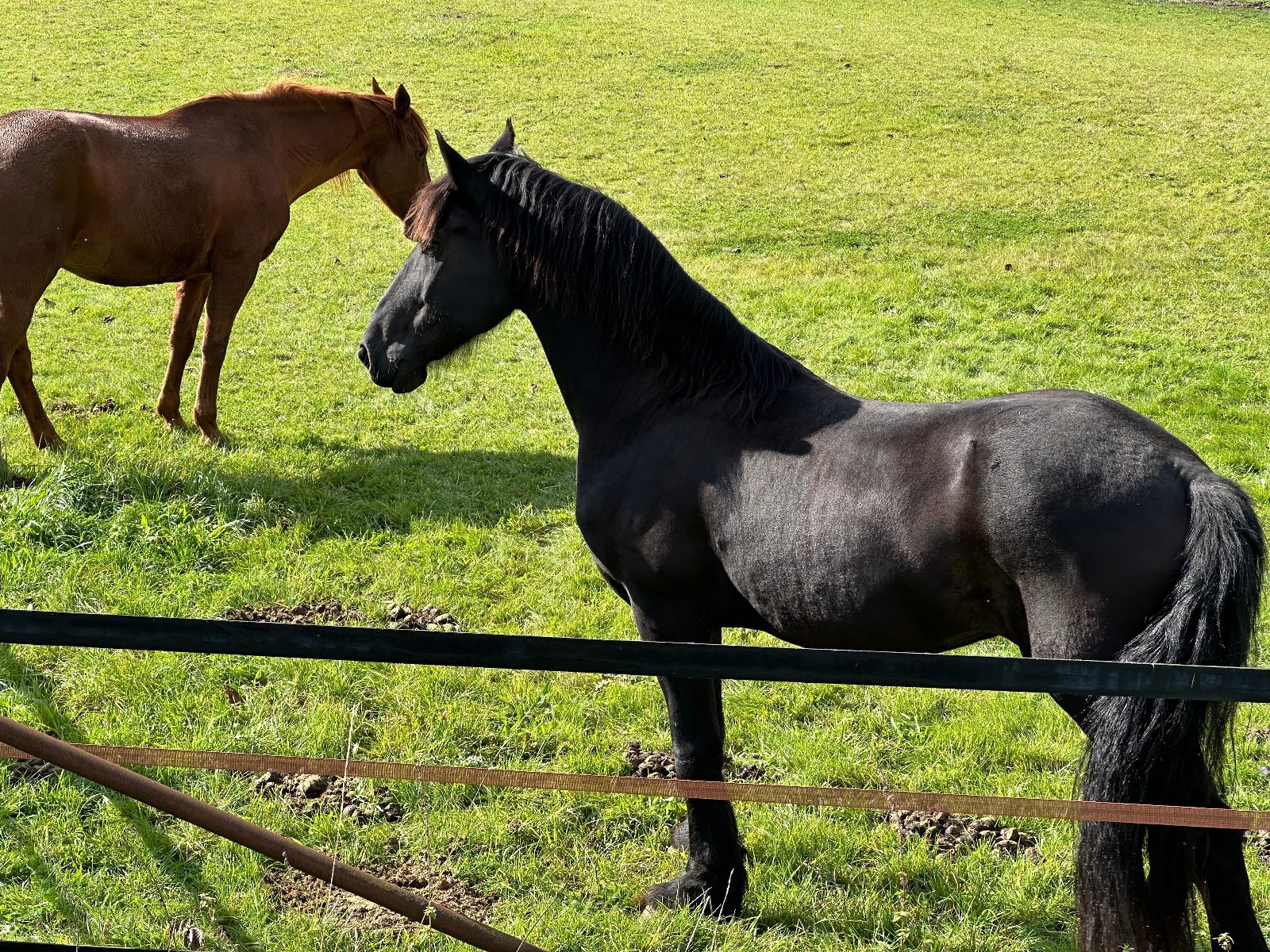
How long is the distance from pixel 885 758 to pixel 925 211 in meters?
9.87

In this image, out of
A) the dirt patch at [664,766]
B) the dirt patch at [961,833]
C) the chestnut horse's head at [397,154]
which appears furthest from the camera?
the chestnut horse's head at [397,154]

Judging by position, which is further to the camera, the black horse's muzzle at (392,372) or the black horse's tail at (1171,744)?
the black horse's muzzle at (392,372)

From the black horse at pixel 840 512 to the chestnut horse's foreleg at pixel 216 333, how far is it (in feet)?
11.4

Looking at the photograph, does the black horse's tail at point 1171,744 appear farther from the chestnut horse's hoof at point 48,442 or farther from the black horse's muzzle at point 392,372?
the chestnut horse's hoof at point 48,442

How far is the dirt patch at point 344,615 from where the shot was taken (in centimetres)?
522

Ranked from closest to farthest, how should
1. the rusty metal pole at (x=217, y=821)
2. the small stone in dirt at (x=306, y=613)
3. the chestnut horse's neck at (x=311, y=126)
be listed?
the rusty metal pole at (x=217, y=821)
the small stone in dirt at (x=306, y=613)
the chestnut horse's neck at (x=311, y=126)

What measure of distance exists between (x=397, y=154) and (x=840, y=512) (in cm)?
579

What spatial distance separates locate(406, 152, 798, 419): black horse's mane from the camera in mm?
3477

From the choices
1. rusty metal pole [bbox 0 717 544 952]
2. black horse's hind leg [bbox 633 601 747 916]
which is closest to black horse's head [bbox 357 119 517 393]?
black horse's hind leg [bbox 633 601 747 916]

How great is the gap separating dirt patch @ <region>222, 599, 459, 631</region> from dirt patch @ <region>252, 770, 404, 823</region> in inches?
46.4

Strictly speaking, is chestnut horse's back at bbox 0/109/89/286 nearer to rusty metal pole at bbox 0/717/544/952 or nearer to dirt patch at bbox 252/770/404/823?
dirt patch at bbox 252/770/404/823

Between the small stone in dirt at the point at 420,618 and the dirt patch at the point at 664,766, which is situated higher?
the small stone in dirt at the point at 420,618

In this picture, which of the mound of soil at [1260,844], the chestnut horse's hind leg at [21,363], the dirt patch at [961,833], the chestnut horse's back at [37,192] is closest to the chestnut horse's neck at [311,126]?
the chestnut horse's back at [37,192]

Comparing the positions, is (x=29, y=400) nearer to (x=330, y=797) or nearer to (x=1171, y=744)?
(x=330, y=797)
